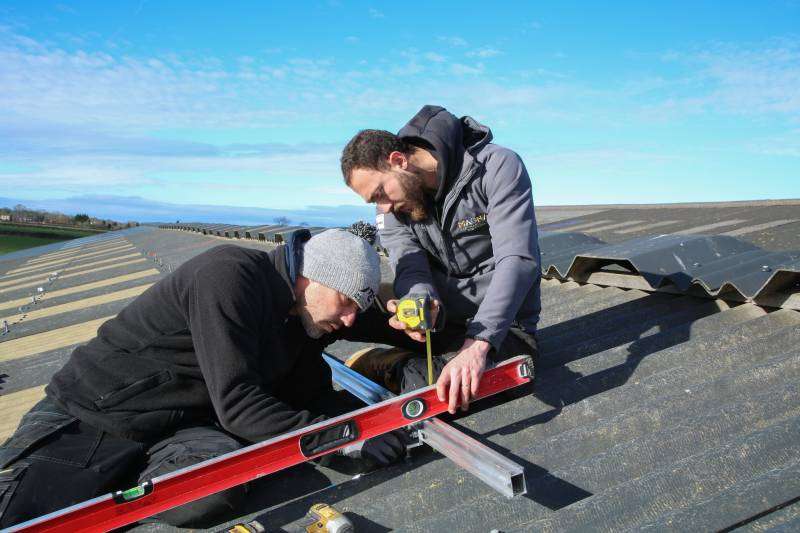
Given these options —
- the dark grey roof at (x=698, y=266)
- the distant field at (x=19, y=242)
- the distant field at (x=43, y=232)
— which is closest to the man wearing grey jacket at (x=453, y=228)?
the dark grey roof at (x=698, y=266)

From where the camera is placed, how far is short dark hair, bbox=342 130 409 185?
3197 mm

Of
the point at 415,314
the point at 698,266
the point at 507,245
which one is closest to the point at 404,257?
the point at 507,245

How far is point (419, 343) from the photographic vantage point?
3.62 m

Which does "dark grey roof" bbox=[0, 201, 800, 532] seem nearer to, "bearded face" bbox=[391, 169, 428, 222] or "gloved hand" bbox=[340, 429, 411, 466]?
"gloved hand" bbox=[340, 429, 411, 466]

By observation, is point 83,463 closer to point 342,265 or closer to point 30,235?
point 342,265

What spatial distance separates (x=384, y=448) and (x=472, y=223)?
1352 millimetres

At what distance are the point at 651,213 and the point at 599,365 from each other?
16487 millimetres

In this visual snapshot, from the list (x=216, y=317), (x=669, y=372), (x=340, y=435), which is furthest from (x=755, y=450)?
(x=216, y=317)

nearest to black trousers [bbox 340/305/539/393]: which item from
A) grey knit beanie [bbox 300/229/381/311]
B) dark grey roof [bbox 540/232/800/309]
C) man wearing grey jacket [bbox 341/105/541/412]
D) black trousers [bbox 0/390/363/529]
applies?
man wearing grey jacket [bbox 341/105/541/412]

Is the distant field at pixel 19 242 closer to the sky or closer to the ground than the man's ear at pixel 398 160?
closer to the ground

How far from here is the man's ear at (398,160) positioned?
10.6 feet

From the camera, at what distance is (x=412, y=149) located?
3.31 meters

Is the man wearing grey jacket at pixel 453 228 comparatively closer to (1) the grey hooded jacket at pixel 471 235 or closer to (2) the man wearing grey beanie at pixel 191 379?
(1) the grey hooded jacket at pixel 471 235

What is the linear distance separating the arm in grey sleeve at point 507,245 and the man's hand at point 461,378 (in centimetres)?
17
